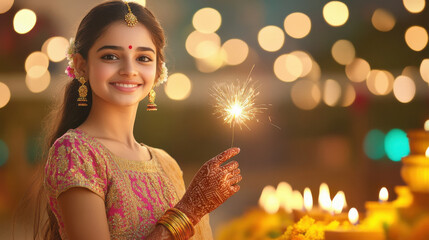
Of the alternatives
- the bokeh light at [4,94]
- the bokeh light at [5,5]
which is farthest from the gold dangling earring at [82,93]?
the bokeh light at [5,5]

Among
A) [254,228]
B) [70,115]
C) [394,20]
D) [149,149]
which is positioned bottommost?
[254,228]

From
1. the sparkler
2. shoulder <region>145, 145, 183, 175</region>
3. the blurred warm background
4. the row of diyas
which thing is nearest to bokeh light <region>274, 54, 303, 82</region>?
A: the blurred warm background

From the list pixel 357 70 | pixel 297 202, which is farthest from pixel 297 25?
pixel 297 202

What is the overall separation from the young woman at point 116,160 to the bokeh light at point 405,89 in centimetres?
285

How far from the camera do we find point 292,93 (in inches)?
168

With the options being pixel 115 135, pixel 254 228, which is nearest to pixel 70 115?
pixel 115 135

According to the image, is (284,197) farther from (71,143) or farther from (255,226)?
(71,143)

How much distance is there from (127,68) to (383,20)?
3227mm

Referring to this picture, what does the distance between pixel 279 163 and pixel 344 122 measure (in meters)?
0.76

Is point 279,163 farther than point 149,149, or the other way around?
point 279,163

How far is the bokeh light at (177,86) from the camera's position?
2.65 meters

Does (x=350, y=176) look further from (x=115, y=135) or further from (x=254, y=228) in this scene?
(x=115, y=135)

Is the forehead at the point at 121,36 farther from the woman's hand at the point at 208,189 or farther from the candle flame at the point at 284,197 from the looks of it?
the candle flame at the point at 284,197

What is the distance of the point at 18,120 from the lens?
152 inches
